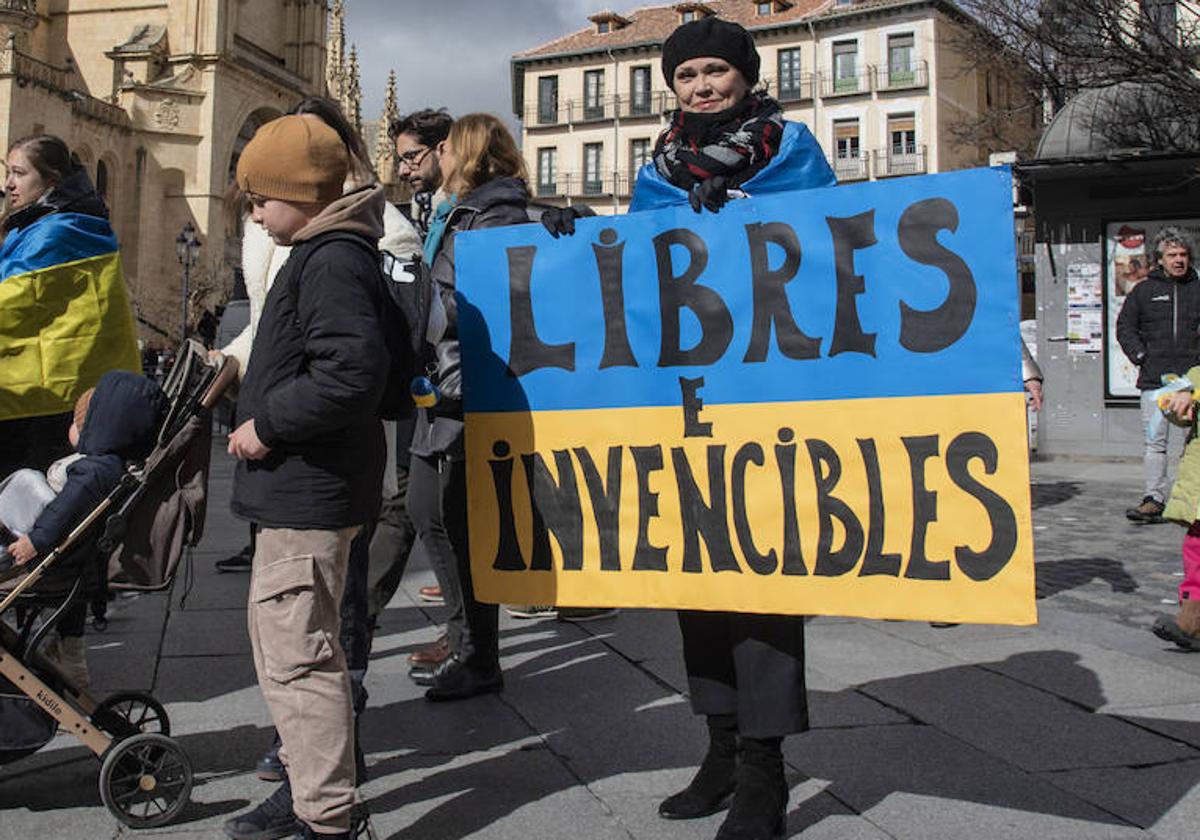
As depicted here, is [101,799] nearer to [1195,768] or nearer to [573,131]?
[1195,768]

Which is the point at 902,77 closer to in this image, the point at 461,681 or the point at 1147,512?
the point at 1147,512

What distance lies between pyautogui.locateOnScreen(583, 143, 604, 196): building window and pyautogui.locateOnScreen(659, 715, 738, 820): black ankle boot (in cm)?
5554

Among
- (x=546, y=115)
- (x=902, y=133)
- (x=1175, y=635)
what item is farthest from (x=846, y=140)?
(x=1175, y=635)

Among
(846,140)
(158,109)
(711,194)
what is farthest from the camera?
(846,140)

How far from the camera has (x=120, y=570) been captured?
3217 millimetres

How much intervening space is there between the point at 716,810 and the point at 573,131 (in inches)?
2277

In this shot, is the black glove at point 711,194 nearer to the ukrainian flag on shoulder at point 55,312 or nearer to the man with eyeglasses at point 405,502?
the man with eyeglasses at point 405,502

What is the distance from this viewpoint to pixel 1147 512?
9.67m

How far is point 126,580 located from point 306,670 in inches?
31.7

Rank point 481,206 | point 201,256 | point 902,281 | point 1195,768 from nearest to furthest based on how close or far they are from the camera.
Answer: point 902,281
point 1195,768
point 481,206
point 201,256

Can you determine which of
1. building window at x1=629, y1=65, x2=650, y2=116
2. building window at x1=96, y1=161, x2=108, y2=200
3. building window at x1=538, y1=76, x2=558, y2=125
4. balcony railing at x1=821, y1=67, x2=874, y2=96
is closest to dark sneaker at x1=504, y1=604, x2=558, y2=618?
building window at x1=96, y1=161, x2=108, y2=200

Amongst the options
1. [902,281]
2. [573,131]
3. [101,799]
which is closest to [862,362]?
[902,281]

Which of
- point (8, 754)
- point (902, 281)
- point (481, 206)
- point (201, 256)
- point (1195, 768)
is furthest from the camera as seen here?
point (201, 256)

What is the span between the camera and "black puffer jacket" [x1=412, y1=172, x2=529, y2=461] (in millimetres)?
3980
